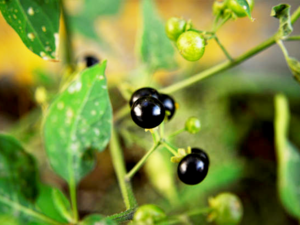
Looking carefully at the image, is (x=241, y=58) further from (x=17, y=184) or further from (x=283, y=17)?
(x=17, y=184)

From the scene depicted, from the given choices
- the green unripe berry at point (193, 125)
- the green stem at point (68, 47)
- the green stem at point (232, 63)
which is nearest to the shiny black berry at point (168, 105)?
the green unripe berry at point (193, 125)

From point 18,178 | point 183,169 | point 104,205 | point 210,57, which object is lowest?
point 183,169

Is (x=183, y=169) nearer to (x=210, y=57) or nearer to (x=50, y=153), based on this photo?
(x=50, y=153)

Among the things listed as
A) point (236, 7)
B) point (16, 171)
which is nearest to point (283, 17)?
point (236, 7)

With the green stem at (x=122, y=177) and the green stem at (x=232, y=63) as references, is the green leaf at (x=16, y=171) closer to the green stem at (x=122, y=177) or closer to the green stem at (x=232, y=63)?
the green stem at (x=122, y=177)

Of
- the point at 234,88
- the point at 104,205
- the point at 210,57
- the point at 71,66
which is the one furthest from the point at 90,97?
the point at 210,57

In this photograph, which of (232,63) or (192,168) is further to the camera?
(232,63)
